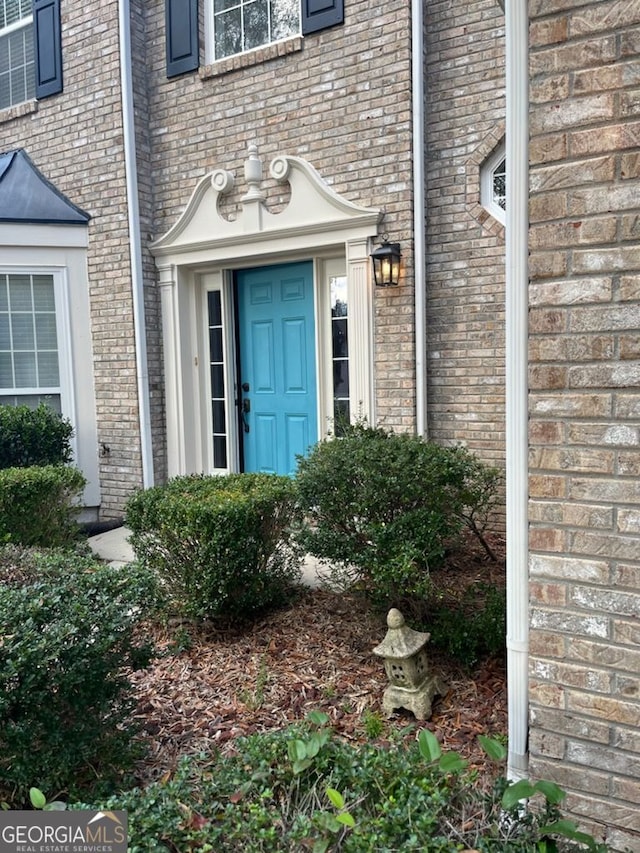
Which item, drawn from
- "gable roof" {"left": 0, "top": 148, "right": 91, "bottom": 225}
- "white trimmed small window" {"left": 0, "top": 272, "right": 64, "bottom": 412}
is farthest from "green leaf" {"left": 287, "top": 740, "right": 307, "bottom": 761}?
"gable roof" {"left": 0, "top": 148, "right": 91, "bottom": 225}

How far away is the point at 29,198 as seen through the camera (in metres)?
6.12

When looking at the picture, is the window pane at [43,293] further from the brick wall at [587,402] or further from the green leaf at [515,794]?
the green leaf at [515,794]

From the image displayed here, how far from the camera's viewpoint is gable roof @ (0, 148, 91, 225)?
19.8ft

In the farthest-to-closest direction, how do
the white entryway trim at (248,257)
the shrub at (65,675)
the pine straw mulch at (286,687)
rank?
the white entryway trim at (248,257) < the pine straw mulch at (286,687) < the shrub at (65,675)

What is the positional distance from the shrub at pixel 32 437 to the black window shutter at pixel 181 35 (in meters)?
3.25

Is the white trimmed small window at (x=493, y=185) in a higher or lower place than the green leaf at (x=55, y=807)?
higher

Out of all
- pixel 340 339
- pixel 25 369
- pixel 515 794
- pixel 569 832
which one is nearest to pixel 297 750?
pixel 515 794

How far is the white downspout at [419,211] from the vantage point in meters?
4.69

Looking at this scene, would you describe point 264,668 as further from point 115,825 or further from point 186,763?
point 115,825

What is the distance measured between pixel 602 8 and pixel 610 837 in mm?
2262

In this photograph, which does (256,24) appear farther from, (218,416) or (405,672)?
(405,672)

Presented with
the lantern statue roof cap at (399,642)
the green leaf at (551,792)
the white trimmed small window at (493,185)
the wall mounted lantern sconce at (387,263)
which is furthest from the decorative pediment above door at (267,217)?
the green leaf at (551,792)

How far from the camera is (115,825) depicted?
5.32 feet

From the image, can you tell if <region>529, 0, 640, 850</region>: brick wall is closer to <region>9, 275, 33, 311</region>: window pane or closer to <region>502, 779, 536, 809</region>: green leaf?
<region>502, 779, 536, 809</region>: green leaf
